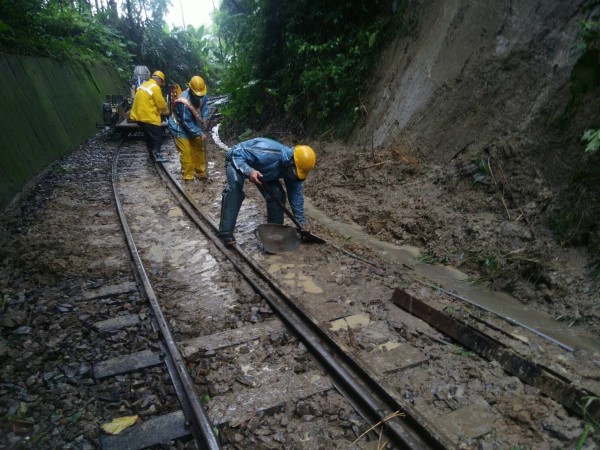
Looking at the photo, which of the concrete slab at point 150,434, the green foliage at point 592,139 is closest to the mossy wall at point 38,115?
the concrete slab at point 150,434

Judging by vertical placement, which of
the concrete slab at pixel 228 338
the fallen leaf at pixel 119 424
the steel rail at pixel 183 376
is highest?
the steel rail at pixel 183 376

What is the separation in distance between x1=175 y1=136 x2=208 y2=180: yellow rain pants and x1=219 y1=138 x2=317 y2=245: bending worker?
3.51 meters

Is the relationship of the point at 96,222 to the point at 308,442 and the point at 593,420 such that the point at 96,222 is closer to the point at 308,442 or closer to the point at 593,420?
the point at 308,442

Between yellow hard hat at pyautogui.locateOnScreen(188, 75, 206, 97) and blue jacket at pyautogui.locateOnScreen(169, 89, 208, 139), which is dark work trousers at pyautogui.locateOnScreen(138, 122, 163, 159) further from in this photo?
yellow hard hat at pyautogui.locateOnScreen(188, 75, 206, 97)

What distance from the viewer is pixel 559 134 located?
495 centimetres

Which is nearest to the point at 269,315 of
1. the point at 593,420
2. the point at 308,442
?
the point at 308,442

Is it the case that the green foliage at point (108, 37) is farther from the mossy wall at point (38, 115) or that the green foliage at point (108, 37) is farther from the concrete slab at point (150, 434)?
the concrete slab at point (150, 434)

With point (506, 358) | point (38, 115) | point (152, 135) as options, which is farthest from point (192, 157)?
point (506, 358)

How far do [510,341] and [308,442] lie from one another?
193cm

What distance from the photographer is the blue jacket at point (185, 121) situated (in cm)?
854

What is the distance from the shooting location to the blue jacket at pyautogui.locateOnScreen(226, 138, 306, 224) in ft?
17.3

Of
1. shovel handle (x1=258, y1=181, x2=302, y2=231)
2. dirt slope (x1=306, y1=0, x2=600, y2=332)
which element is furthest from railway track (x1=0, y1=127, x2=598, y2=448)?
dirt slope (x1=306, y1=0, x2=600, y2=332)

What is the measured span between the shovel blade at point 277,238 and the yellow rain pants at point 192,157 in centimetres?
402

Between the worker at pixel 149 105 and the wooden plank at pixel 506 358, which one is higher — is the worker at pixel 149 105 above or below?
above
